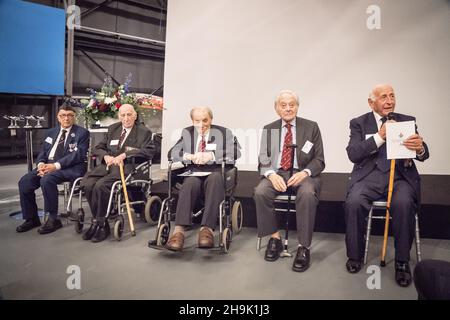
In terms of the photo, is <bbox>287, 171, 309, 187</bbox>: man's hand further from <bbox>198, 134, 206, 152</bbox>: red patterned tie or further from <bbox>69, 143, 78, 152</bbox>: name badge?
<bbox>69, 143, 78, 152</bbox>: name badge

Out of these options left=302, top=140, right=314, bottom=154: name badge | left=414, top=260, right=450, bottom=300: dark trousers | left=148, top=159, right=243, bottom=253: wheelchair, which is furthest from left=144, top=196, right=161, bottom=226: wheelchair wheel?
left=414, top=260, right=450, bottom=300: dark trousers

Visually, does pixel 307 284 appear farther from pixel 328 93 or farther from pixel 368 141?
pixel 328 93

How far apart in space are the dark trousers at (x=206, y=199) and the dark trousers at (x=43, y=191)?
125 cm

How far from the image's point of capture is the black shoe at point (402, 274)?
85.4 inches

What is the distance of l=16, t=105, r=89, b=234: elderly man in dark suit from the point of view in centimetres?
321

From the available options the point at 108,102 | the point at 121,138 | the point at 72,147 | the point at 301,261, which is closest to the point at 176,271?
the point at 301,261

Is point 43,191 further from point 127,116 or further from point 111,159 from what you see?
point 127,116

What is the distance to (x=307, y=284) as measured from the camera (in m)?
2.18

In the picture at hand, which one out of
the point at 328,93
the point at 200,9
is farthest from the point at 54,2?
the point at 328,93

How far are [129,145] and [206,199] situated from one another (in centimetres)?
106

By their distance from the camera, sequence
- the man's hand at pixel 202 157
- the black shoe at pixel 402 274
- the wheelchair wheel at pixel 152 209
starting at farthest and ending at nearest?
the wheelchair wheel at pixel 152 209, the man's hand at pixel 202 157, the black shoe at pixel 402 274

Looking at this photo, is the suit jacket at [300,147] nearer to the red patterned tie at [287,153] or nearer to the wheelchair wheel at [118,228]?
the red patterned tie at [287,153]

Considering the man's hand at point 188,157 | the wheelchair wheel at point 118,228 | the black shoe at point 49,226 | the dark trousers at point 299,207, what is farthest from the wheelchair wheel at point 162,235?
the black shoe at point 49,226
